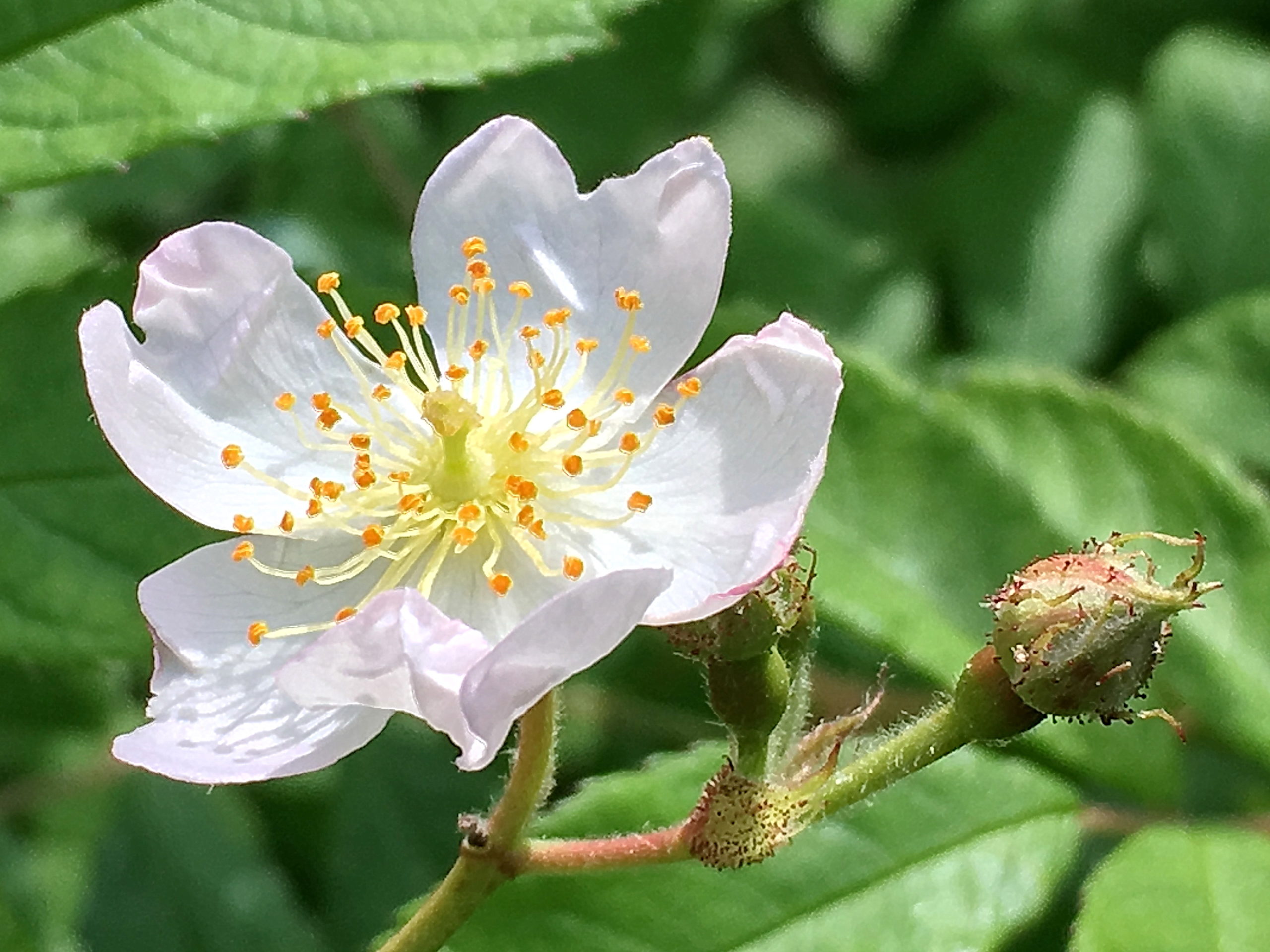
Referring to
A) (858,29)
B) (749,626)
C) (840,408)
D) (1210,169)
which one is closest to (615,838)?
(749,626)

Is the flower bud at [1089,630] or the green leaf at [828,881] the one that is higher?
the flower bud at [1089,630]

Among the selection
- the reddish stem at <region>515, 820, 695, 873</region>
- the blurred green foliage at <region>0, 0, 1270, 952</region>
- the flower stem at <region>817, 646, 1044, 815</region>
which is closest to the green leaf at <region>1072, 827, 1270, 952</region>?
the blurred green foliage at <region>0, 0, 1270, 952</region>

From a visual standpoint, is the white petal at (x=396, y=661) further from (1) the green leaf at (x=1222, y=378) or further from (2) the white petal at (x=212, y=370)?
(1) the green leaf at (x=1222, y=378)

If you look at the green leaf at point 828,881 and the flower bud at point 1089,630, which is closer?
the flower bud at point 1089,630

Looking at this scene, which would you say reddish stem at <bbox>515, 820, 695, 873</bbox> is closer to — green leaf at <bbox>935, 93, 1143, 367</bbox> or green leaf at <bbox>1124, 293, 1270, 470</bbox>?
green leaf at <bbox>1124, 293, 1270, 470</bbox>

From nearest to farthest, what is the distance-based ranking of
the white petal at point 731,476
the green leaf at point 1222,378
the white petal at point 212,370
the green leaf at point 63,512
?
1. the white petal at point 731,476
2. the white petal at point 212,370
3. the green leaf at point 63,512
4. the green leaf at point 1222,378

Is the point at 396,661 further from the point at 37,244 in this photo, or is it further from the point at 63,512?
the point at 37,244

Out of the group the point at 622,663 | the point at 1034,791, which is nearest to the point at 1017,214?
the point at 622,663

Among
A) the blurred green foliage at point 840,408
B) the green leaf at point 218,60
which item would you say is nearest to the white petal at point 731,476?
the blurred green foliage at point 840,408
